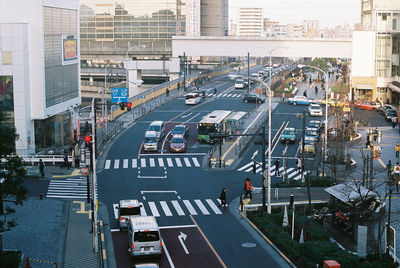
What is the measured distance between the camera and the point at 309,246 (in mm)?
30203

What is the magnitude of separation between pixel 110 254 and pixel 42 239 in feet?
16.2

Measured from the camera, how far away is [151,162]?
55875 mm

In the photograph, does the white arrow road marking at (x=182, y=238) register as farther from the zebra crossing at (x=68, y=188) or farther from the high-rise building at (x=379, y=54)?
the high-rise building at (x=379, y=54)

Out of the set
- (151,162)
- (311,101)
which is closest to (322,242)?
(151,162)

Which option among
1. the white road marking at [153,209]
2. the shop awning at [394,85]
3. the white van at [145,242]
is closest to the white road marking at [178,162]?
the white road marking at [153,209]

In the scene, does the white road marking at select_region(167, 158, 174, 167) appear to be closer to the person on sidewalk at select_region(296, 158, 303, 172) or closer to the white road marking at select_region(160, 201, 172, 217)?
the person on sidewalk at select_region(296, 158, 303, 172)

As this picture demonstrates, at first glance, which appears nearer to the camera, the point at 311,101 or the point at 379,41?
the point at 311,101

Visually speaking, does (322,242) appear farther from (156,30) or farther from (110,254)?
(156,30)

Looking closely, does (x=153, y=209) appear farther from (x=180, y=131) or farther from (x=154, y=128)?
(x=154, y=128)

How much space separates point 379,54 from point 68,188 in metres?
65.1

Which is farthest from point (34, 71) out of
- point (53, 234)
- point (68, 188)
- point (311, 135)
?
point (311, 135)

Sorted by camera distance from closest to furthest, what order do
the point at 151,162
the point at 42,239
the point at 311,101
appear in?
the point at 42,239
the point at 151,162
the point at 311,101

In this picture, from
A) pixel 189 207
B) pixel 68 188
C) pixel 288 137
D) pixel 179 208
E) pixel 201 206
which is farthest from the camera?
pixel 288 137

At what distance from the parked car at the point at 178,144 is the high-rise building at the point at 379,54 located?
46036mm
